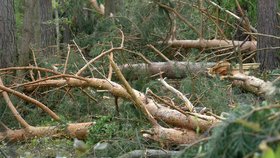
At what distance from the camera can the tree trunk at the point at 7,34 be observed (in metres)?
8.91

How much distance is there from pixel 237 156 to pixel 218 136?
0.15m

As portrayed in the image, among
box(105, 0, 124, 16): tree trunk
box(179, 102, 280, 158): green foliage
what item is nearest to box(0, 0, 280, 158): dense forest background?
box(179, 102, 280, 158): green foliage

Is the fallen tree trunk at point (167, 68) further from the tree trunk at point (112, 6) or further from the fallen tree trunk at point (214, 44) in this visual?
the tree trunk at point (112, 6)

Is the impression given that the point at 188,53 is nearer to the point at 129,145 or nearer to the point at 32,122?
the point at 32,122

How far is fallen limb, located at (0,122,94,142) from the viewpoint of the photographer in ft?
21.9

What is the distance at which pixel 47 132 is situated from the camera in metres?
6.88

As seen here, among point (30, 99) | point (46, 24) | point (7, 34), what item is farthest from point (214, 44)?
point (46, 24)

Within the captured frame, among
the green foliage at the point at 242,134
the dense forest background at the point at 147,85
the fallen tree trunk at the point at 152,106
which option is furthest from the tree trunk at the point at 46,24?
the green foliage at the point at 242,134

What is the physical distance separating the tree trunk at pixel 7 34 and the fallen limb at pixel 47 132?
6.91ft

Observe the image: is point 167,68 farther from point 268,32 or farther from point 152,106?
point 152,106

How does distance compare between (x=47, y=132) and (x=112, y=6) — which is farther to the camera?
(x=112, y=6)

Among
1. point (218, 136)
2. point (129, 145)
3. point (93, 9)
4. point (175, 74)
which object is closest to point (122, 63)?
point (175, 74)

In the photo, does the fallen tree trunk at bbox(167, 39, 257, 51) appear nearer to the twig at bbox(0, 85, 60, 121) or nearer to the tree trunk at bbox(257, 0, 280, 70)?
the tree trunk at bbox(257, 0, 280, 70)

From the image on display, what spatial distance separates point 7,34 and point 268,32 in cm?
455
